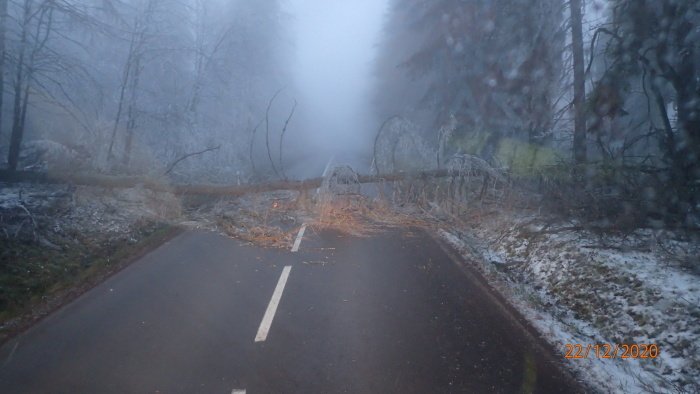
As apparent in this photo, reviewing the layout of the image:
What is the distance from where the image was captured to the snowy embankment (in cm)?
444

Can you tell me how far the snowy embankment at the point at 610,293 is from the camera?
4.44 meters

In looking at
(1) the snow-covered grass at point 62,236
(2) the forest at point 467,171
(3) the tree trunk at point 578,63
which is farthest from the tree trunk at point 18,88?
(3) the tree trunk at point 578,63

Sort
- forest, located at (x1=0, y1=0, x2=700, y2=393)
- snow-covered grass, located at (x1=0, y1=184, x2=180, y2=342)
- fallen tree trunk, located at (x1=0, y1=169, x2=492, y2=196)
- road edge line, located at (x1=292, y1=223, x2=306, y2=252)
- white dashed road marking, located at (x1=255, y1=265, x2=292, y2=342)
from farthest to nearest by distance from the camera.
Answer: fallen tree trunk, located at (x1=0, y1=169, x2=492, y2=196) → road edge line, located at (x1=292, y1=223, x2=306, y2=252) → snow-covered grass, located at (x1=0, y1=184, x2=180, y2=342) → forest, located at (x1=0, y1=0, x2=700, y2=393) → white dashed road marking, located at (x1=255, y1=265, x2=292, y2=342)

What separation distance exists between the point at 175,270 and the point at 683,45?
964 centimetres

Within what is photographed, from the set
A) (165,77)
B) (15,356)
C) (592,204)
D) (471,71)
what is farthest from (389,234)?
(165,77)

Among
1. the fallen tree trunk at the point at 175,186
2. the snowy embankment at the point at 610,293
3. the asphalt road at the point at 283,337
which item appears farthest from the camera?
the fallen tree trunk at the point at 175,186

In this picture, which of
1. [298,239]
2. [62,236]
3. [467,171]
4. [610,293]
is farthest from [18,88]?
[610,293]

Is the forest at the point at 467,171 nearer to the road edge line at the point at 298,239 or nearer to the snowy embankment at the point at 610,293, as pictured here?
the snowy embankment at the point at 610,293

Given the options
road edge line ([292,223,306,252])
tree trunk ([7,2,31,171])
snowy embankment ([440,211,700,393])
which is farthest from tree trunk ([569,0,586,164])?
tree trunk ([7,2,31,171])

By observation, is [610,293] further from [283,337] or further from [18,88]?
[18,88]

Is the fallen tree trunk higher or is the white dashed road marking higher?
the fallen tree trunk

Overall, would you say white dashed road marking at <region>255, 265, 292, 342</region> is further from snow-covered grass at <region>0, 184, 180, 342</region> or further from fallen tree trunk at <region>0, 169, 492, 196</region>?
fallen tree trunk at <region>0, 169, 492, 196</region>
